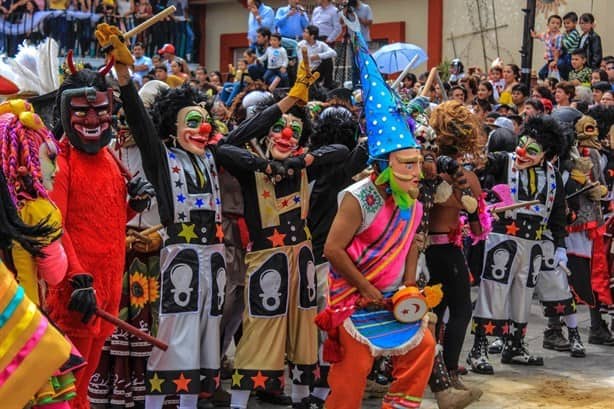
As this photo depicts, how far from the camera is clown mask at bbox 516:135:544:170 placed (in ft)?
26.8

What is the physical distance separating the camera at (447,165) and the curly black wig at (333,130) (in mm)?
937

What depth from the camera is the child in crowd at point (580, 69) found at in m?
14.8

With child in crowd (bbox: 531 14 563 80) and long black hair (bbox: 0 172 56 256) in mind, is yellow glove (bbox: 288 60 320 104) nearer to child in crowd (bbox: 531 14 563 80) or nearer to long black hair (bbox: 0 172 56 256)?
long black hair (bbox: 0 172 56 256)

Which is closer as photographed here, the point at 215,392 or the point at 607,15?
the point at 215,392

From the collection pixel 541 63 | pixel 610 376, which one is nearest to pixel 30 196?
pixel 610 376

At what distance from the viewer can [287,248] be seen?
6527 mm

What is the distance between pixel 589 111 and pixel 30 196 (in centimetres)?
713

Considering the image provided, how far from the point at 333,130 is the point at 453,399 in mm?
2033

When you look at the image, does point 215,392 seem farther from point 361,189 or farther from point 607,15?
point 607,15

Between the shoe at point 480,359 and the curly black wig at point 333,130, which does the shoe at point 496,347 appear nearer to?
the shoe at point 480,359

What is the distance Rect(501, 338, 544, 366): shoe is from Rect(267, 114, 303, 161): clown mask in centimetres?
282

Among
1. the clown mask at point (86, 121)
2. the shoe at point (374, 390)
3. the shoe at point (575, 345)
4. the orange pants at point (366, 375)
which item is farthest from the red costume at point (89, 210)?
the shoe at point (575, 345)

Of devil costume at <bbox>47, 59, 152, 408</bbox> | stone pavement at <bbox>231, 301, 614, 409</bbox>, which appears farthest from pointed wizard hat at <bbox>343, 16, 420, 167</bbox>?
stone pavement at <bbox>231, 301, 614, 409</bbox>

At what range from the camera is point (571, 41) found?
15.7 meters
